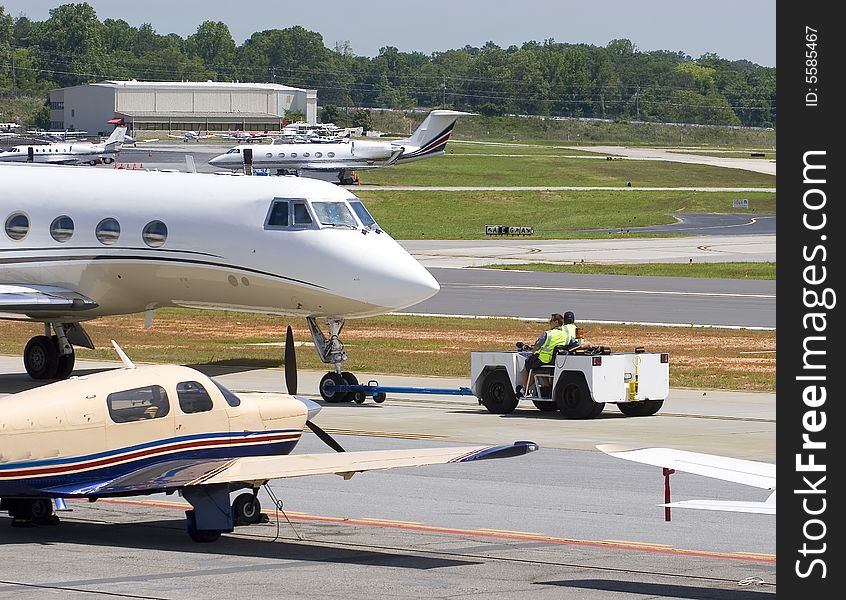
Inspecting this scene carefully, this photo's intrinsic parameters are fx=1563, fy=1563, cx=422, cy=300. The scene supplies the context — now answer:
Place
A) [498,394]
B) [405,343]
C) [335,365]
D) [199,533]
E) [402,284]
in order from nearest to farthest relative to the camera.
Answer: [199,533]
[498,394]
[402,284]
[335,365]
[405,343]

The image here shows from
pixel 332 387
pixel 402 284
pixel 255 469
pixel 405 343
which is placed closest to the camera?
pixel 255 469

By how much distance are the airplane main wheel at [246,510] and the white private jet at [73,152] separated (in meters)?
127

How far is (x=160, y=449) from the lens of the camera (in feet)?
63.1

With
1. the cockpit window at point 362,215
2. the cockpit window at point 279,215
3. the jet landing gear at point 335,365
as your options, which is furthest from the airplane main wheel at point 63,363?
the cockpit window at point 362,215

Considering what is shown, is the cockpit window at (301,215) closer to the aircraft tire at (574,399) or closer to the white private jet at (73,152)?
the aircraft tire at (574,399)

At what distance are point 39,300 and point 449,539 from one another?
18099mm

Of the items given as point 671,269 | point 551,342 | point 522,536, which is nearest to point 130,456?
point 522,536

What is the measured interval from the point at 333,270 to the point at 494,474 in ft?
30.5

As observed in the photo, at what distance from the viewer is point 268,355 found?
139ft

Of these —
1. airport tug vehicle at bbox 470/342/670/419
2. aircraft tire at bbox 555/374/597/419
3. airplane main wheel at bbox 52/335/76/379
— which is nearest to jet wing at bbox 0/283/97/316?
airplane main wheel at bbox 52/335/76/379

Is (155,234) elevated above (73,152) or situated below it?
below

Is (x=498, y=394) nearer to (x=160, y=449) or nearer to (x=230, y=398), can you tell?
(x=230, y=398)

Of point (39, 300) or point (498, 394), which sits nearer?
point (498, 394)
